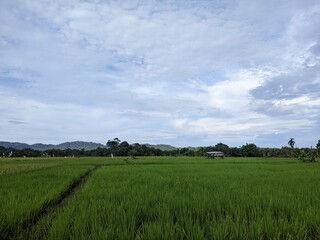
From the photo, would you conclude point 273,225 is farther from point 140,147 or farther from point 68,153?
point 68,153

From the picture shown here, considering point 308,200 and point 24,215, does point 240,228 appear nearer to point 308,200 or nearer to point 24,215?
point 308,200

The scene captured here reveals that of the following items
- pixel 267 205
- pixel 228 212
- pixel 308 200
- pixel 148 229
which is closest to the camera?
pixel 148 229

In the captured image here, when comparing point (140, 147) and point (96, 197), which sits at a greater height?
point (140, 147)

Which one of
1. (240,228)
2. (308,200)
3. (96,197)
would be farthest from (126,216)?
(308,200)

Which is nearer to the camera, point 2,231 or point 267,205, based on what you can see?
point 2,231

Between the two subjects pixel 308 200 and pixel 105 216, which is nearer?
pixel 105 216

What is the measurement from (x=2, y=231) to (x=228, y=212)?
3.08 m

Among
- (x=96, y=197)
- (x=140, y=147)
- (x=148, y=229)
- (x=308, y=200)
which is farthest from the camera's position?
(x=140, y=147)

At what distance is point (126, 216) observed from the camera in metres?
3.82

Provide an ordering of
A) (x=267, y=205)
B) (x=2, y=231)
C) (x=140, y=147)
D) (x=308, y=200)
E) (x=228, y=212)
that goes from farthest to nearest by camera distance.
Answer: (x=140, y=147) → (x=308, y=200) → (x=267, y=205) → (x=228, y=212) → (x=2, y=231)

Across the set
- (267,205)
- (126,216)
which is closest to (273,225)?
(267,205)

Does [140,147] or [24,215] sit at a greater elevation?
[140,147]

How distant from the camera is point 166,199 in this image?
5.24 m

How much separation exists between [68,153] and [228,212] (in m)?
61.9
